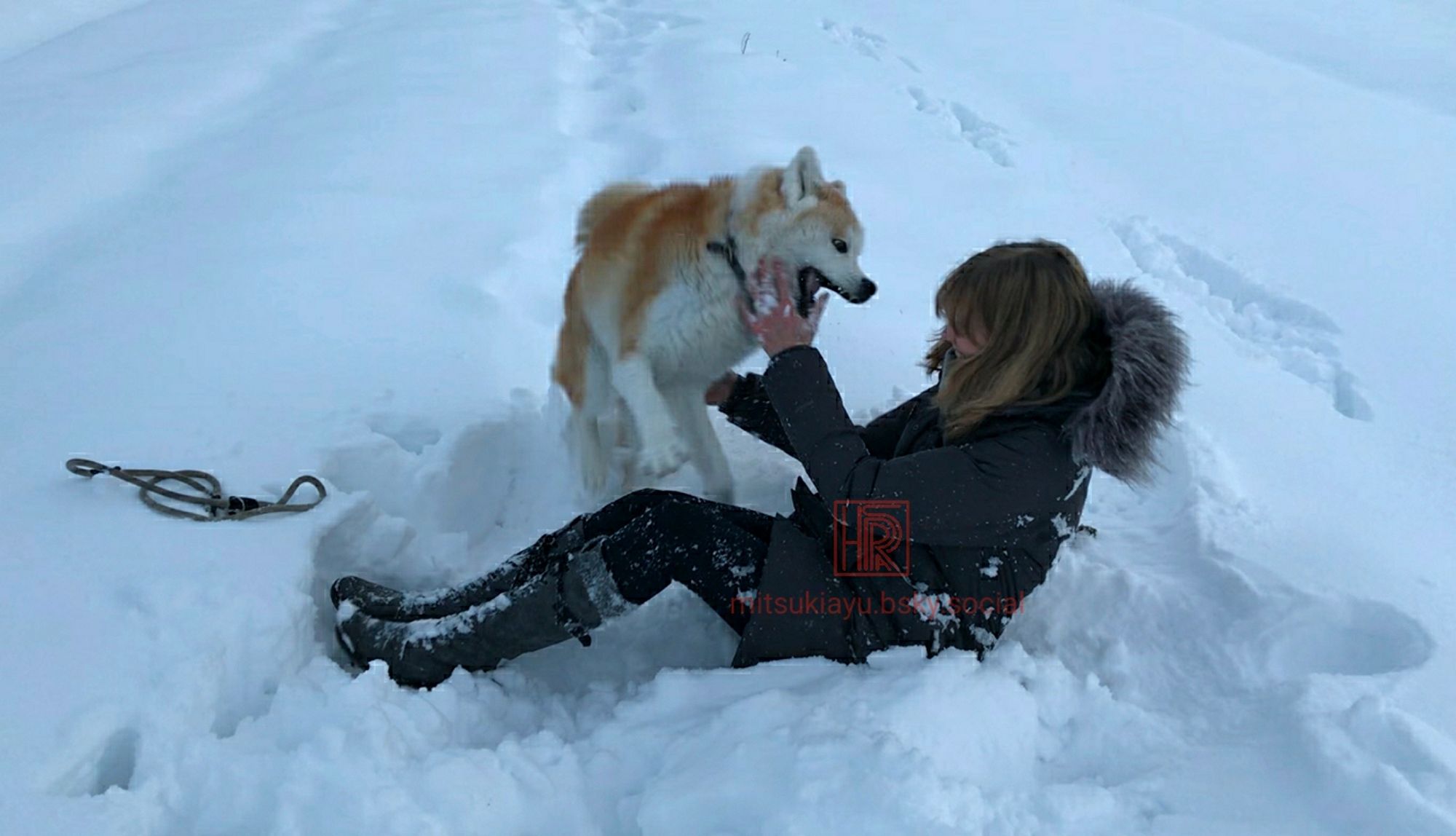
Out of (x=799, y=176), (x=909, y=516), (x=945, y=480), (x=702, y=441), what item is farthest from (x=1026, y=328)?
(x=702, y=441)

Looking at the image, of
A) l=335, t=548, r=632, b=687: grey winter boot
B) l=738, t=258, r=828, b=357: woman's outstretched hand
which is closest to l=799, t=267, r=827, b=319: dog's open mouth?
l=738, t=258, r=828, b=357: woman's outstretched hand

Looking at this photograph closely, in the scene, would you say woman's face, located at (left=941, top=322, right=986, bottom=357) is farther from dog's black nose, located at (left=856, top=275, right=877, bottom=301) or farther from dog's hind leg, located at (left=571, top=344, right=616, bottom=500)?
dog's hind leg, located at (left=571, top=344, right=616, bottom=500)

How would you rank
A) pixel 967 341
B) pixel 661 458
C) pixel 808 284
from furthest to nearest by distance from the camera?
pixel 808 284 → pixel 661 458 → pixel 967 341

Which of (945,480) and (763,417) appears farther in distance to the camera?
(763,417)

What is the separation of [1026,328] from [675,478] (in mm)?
1566

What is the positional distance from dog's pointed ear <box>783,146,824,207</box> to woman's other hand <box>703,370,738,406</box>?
59cm

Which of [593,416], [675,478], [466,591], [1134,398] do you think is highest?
[1134,398]

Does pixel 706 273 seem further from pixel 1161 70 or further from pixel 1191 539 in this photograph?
pixel 1161 70

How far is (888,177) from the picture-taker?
567cm

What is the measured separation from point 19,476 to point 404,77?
19.0 feet

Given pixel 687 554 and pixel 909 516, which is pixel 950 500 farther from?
pixel 687 554

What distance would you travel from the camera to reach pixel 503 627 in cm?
203

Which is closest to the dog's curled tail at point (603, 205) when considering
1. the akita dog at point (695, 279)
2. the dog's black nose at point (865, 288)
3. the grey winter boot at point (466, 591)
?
the akita dog at point (695, 279)

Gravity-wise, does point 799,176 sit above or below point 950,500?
above
